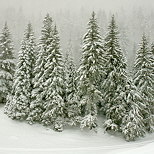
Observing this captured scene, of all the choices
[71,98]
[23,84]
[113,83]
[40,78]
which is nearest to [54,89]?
[40,78]

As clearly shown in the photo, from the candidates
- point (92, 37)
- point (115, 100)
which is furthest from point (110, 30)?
point (115, 100)

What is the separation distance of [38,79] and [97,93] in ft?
26.8

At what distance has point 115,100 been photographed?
29141 mm

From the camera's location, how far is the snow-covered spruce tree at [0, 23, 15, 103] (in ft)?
109

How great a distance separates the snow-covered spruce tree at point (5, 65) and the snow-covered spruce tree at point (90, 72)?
11.3 meters

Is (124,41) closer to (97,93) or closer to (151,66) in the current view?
(151,66)

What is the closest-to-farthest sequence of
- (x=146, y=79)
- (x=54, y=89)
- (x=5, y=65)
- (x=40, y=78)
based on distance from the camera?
(x=54, y=89) → (x=40, y=78) → (x=146, y=79) → (x=5, y=65)

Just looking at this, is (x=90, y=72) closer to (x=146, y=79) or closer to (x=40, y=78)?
(x=40, y=78)

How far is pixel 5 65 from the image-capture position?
34.2 m

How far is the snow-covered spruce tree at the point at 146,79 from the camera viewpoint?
31.4 metres

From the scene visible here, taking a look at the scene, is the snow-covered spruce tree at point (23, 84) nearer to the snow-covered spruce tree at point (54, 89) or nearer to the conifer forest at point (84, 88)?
the conifer forest at point (84, 88)

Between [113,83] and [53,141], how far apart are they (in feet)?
35.4

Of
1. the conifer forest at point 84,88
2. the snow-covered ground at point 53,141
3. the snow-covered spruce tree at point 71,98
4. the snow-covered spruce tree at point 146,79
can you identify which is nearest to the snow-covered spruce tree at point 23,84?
the conifer forest at point 84,88

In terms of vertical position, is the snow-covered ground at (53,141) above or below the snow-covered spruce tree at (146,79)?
below
